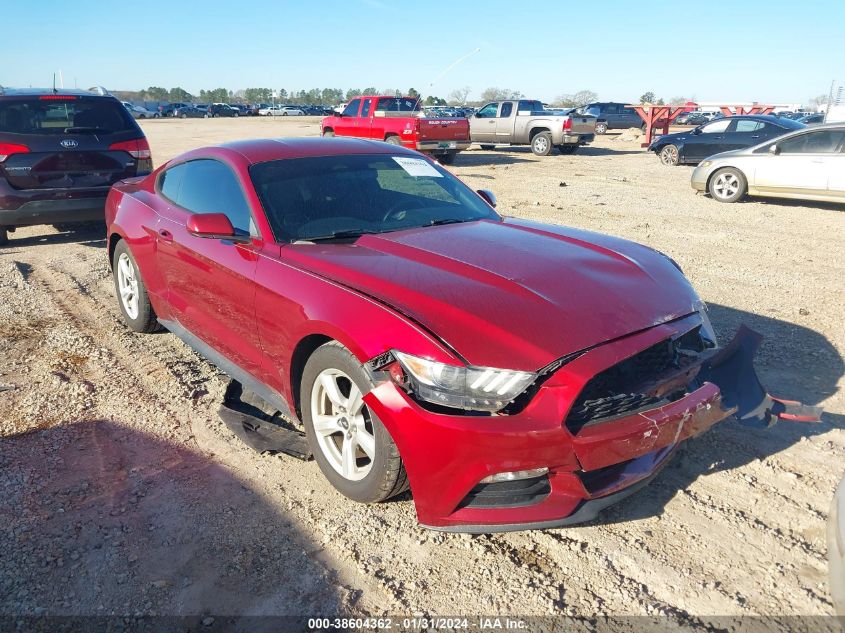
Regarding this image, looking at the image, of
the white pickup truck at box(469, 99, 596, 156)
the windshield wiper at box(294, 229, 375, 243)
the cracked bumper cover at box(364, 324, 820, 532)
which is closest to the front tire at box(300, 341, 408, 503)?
the cracked bumper cover at box(364, 324, 820, 532)

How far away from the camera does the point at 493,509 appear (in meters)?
2.54

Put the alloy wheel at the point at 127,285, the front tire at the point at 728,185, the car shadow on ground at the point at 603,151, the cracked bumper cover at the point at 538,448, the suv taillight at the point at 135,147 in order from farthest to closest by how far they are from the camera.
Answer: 1. the car shadow on ground at the point at 603,151
2. the front tire at the point at 728,185
3. the suv taillight at the point at 135,147
4. the alloy wheel at the point at 127,285
5. the cracked bumper cover at the point at 538,448

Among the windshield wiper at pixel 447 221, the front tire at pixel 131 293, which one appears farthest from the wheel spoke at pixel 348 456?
the front tire at pixel 131 293

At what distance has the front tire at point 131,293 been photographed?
198 inches

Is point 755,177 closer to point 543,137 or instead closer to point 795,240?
point 795,240

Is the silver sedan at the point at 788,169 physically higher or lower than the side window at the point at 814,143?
lower

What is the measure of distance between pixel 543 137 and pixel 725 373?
64.2 feet

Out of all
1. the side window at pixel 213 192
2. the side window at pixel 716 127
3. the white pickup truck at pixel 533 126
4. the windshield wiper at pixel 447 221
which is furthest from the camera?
the white pickup truck at pixel 533 126

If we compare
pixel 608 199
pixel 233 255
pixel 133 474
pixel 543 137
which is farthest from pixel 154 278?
pixel 543 137

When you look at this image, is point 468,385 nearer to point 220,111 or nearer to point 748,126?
point 748,126

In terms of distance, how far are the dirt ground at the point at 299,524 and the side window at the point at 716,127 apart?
1463 centimetres

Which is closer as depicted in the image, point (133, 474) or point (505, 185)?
point (133, 474)

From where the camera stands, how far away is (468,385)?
2520mm

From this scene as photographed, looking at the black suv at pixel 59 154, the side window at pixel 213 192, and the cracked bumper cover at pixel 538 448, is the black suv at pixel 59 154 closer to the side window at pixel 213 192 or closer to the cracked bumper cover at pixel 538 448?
the side window at pixel 213 192
